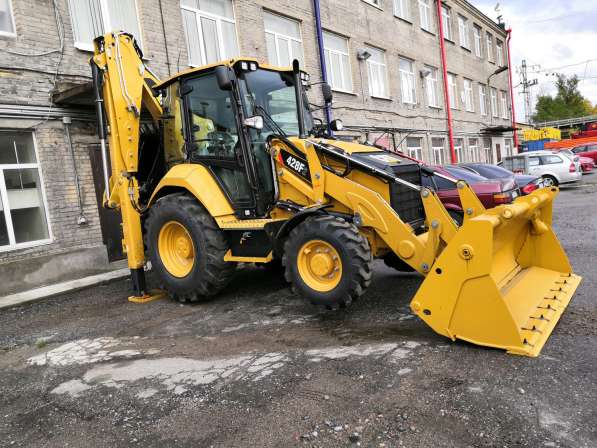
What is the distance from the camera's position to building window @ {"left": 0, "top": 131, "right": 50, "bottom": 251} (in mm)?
7598

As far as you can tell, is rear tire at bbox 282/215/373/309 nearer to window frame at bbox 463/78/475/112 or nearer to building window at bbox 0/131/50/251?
building window at bbox 0/131/50/251

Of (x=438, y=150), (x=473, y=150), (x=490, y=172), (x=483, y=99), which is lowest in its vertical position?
(x=490, y=172)

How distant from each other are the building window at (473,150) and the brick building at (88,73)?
653cm

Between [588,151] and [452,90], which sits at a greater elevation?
[452,90]

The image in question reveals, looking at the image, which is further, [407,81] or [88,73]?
[407,81]

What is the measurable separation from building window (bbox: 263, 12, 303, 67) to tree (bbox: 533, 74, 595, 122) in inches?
2297

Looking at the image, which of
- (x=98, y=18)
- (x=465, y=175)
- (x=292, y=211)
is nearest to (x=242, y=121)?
(x=292, y=211)

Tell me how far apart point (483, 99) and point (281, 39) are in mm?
17808

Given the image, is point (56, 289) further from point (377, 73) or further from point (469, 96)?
point (469, 96)

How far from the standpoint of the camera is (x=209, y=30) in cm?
1101

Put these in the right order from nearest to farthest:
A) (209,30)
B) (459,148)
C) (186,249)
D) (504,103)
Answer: (186,249)
(209,30)
(459,148)
(504,103)

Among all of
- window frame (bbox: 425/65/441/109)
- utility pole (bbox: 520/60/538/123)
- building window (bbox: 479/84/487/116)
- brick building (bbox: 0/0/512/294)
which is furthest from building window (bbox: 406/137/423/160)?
utility pole (bbox: 520/60/538/123)

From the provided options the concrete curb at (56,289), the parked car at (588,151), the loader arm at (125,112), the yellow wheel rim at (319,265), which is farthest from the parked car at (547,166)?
the yellow wheel rim at (319,265)

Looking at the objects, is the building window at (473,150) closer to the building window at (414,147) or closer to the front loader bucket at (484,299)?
the building window at (414,147)
